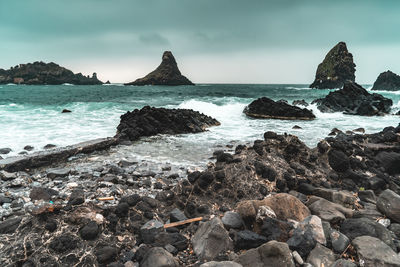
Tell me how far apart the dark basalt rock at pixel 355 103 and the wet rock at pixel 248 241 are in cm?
2382

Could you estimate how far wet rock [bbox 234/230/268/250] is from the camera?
284 centimetres

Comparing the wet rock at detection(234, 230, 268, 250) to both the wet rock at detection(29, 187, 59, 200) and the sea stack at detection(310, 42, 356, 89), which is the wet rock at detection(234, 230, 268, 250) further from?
the sea stack at detection(310, 42, 356, 89)

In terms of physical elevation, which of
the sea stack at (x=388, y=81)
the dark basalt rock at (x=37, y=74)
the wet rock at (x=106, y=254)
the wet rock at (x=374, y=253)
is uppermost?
the dark basalt rock at (x=37, y=74)

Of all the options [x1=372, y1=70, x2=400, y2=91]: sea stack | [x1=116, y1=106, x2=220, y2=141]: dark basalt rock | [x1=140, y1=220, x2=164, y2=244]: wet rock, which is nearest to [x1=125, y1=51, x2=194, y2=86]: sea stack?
[x1=372, y1=70, x2=400, y2=91]: sea stack

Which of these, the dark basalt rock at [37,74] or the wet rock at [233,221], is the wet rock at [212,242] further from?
the dark basalt rock at [37,74]

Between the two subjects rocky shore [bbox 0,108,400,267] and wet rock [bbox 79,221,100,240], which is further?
wet rock [bbox 79,221,100,240]

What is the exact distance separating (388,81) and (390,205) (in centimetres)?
9680

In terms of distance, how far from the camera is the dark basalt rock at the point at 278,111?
19672mm

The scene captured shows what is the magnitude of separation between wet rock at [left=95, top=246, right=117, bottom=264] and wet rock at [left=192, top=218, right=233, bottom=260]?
98 centimetres

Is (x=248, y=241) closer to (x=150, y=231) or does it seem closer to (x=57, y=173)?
(x=150, y=231)

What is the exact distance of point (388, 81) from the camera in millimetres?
77375

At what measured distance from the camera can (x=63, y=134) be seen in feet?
34.1

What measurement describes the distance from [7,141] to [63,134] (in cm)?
197

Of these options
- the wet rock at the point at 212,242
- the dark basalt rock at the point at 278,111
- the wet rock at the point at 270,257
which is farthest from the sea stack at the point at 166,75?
the wet rock at the point at 270,257
